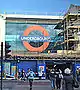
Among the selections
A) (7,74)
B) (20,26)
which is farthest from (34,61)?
(20,26)

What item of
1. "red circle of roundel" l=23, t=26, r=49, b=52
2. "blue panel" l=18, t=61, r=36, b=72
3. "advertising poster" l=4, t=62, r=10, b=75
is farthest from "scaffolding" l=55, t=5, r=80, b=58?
"advertising poster" l=4, t=62, r=10, b=75

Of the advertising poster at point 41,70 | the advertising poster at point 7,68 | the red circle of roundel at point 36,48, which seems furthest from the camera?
the red circle of roundel at point 36,48

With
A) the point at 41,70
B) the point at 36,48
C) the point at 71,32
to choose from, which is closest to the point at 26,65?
the point at 41,70

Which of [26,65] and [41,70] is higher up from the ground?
[26,65]

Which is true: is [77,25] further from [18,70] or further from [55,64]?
[18,70]

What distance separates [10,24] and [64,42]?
1009 cm

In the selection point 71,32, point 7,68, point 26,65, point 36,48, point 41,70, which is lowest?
point 41,70

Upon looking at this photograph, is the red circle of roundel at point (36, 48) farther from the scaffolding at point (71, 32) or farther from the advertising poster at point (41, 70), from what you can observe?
the advertising poster at point (41, 70)

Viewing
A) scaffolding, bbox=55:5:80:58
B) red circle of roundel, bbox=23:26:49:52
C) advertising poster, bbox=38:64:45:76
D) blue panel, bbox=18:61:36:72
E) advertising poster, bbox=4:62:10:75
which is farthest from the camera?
red circle of roundel, bbox=23:26:49:52

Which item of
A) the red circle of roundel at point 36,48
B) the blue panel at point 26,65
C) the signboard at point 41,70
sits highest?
the red circle of roundel at point 36,48

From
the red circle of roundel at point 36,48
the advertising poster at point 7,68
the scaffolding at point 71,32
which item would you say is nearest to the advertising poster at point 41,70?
the scaffolding at point 71,32

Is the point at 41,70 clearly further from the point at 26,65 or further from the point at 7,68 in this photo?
the point at 7,68

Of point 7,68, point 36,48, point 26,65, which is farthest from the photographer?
point 36,48

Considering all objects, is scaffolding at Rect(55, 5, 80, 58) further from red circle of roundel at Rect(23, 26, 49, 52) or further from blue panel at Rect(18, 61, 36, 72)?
blue panel at Rect(18, 61, 36, 72)
